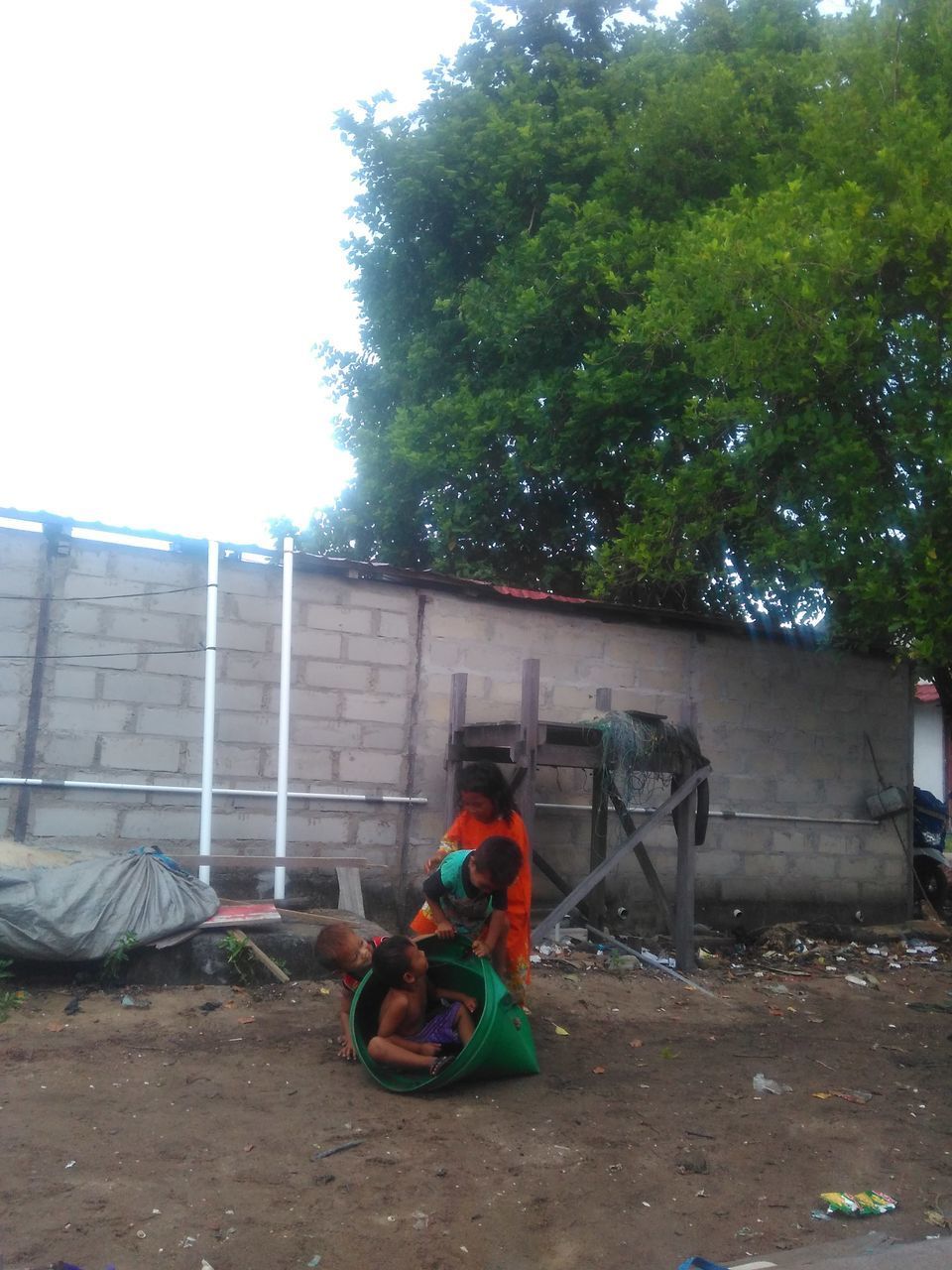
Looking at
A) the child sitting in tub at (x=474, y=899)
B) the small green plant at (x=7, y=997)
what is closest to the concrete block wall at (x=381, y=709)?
the small green plant at (x=7, y=997)

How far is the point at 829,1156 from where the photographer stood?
4.48 meters

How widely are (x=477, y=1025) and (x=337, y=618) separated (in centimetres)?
375

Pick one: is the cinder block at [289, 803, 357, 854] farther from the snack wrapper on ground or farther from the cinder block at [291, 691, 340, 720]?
the snack wrapper on ground

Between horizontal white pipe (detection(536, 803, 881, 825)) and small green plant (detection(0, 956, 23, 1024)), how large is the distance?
4.09 m

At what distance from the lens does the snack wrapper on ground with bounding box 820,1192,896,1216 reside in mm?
3947

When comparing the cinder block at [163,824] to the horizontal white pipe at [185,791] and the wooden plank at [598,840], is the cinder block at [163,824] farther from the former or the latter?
the wooden plank at [598,840]

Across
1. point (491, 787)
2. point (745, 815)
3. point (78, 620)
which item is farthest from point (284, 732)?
point (745, 815)

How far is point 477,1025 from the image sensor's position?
15.9ft

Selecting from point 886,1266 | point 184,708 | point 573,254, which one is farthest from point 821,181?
point 886,1266

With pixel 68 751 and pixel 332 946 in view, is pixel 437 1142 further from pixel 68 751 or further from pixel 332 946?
pixel 68 751

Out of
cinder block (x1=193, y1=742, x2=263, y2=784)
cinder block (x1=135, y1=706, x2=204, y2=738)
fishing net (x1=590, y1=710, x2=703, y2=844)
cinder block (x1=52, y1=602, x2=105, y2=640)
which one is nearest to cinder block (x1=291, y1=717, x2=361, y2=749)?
cinder block (x1=193, y1=742, x2=263, y2=784)

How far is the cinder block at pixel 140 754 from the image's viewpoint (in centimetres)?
721

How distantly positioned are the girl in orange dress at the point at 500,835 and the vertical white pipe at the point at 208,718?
181 cm

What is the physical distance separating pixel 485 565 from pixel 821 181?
5.75 m
